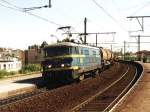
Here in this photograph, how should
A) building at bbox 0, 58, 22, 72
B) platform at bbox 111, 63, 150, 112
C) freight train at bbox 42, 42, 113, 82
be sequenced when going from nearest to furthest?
1. platform at bbox 111, 63, 150, 112
2. freight train at bbox 42, 42, 113, 82
3. building at bbox 0, 58, 22, 72

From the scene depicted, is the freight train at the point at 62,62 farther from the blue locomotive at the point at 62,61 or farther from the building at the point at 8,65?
the building at the point at 8,65

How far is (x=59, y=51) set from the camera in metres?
27.0

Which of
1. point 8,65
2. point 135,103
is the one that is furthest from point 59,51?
point 8,65

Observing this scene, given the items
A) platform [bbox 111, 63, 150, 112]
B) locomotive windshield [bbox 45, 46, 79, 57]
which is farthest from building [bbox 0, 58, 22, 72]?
platform [bbox 111, 63, 150, 112]

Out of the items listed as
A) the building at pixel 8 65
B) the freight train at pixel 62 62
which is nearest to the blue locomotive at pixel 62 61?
the freight train at pixel 62 62

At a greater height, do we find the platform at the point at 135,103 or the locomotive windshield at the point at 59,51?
the locomotive windshield at the point at 59,51

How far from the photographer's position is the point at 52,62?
26781mm

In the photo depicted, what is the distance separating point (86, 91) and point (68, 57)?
3.41 meters

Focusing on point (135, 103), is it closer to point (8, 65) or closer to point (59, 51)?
point (59, 51)

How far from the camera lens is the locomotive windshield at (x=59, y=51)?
26.8 metres

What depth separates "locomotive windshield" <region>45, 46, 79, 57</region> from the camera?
2678 centimetres

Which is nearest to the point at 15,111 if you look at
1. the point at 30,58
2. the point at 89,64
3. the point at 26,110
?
the point at 26,110

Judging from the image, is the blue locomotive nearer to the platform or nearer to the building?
the platform

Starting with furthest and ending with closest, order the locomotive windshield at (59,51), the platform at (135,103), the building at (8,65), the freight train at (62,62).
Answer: the building at (8,65)
the locomotive windshield at (59,51)
the freight train at (62,62)
the platform at (135,103)
